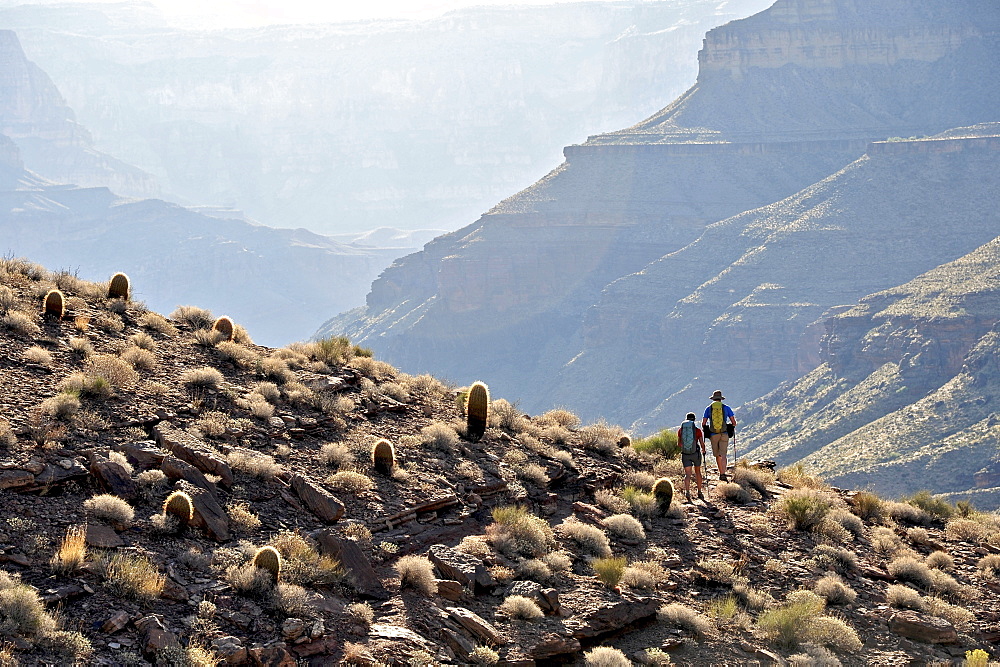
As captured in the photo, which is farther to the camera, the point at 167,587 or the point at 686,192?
the point at 686,192

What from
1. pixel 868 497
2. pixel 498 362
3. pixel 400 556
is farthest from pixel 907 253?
pixel 400 556

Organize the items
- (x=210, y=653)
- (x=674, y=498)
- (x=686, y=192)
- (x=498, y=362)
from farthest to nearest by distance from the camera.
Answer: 1. (x=686, y=192)
2. (x=498, y=362)
3. (x=674, y=498)
4. (x=210, y=653)

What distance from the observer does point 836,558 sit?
20.9m

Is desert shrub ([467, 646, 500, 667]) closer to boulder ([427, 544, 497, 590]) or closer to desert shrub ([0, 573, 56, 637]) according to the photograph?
boulder ([427, 544, 497, 590])

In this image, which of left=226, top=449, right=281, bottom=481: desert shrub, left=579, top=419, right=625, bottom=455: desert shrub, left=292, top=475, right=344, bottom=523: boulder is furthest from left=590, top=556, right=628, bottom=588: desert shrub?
left=579, top=419, right=625, bottom=455: desert shrub

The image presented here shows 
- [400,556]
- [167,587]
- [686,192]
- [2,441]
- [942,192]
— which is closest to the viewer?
[167,587]

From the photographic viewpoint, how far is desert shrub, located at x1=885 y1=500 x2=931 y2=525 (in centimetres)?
2448

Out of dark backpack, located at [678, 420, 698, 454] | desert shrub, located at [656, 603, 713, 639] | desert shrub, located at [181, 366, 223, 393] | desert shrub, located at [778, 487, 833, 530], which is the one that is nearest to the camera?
desert shrub, located at [656, 603, 713, 639]

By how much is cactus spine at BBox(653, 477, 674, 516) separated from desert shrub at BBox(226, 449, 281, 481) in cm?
754

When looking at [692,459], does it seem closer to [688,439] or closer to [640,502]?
[688,439]

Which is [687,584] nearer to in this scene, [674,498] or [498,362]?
[674,498]

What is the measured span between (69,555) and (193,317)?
11.7 meters

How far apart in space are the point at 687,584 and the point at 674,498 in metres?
3.96

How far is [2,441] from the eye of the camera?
1591 centimetres
